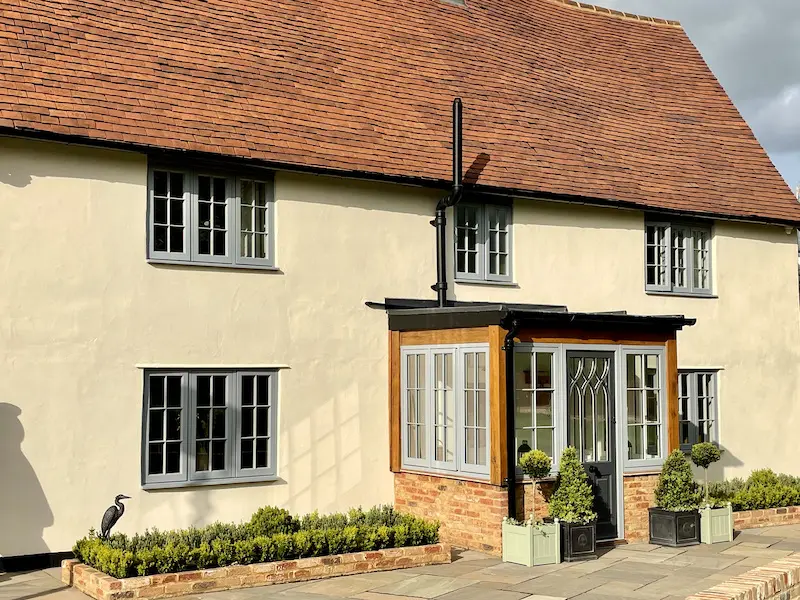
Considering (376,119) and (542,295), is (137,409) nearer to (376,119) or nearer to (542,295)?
(376,119)

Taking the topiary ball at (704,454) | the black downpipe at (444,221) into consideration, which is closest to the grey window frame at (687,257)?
the topiary ball at (704,454)

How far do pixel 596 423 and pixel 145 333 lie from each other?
21.5 feet

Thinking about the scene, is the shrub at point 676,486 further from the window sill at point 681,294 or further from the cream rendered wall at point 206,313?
the window sill at point 681,294

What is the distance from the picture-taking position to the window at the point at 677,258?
19438 mm

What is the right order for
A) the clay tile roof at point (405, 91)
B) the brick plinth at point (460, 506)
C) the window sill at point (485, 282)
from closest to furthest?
the brick plinth at point (460, 506)
the clay tile roof at point (405, 91)
the window sill at point (485, 282)

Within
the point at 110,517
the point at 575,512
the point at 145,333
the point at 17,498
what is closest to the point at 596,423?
the point at 575,512

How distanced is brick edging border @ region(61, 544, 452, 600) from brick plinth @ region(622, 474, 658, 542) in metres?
3.14

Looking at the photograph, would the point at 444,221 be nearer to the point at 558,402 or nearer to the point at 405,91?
the point at 405,91

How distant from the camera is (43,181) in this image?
13.4 m

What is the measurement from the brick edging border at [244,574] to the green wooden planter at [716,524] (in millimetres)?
4156

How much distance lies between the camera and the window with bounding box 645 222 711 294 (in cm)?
1944

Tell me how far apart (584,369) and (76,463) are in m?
7.11

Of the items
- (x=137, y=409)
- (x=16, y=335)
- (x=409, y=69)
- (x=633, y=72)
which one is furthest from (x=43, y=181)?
(x=633, y=72)

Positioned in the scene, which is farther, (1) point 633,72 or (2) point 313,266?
(1) point 633,72
